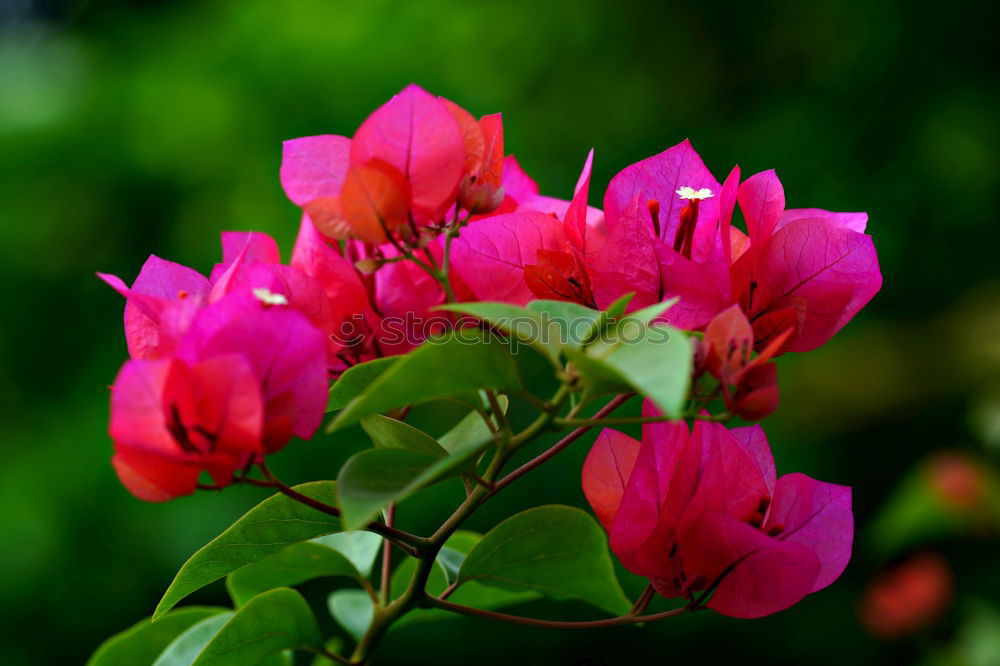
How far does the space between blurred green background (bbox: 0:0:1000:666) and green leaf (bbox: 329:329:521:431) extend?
128 cm

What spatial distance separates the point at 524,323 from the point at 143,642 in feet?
1.55

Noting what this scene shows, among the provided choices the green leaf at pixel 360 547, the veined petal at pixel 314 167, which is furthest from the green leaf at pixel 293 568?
the veined petal at pixel 314 167

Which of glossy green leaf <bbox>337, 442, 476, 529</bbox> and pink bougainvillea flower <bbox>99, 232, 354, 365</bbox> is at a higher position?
pink bougainvillea flower <bbox>99, 232, 354, 365</bbox>

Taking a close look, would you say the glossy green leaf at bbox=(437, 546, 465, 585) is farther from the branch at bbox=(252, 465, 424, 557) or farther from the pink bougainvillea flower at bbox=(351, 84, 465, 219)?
the pink bougainvillea flower at bbox=(351, 84, 465, 219)

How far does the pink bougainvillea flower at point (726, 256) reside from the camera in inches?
20.6

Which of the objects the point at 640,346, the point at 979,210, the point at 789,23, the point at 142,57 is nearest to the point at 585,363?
the point at 640,346

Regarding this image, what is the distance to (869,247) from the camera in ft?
1.81

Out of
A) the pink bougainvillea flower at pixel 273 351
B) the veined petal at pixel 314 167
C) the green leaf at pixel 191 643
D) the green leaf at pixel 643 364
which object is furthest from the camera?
the green leaf at pixel 191 643

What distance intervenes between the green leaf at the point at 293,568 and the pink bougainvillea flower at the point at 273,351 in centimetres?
20

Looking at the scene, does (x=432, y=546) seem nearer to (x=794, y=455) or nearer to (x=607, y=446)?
(x=607, y=446)

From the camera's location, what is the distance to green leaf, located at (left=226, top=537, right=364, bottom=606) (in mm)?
659

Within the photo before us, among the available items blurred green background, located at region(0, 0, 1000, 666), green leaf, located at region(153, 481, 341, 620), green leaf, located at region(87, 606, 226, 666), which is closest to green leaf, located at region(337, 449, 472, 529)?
green leaf, located at region(153, 481, 341, 620)

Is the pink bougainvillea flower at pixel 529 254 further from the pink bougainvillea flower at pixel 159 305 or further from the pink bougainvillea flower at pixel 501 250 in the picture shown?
the pink bougainvillea flower at pixel 159 305

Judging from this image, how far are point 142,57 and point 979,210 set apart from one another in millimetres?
2300
